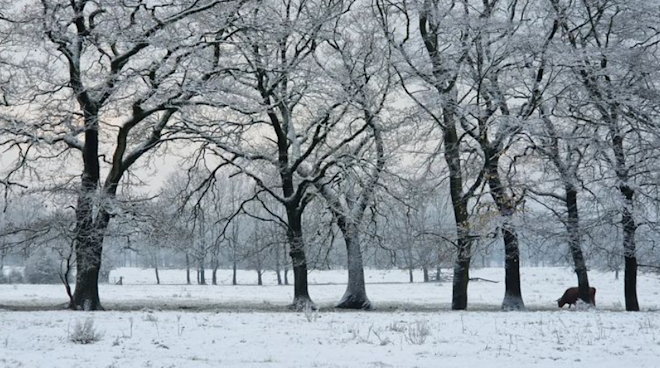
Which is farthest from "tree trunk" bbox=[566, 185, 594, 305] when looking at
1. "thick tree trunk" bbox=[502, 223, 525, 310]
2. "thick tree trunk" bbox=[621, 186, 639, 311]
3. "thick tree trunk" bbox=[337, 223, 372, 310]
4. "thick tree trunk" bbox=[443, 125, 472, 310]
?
"thick tree trunk" bbox=[337, 223, 372, 310]

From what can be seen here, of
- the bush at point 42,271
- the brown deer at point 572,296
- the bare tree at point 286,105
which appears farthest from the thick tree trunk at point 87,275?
the bush at point 42,271

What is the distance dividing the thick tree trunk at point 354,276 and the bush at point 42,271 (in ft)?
125

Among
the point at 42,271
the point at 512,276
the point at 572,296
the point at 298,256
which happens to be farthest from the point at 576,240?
the point at 42,271

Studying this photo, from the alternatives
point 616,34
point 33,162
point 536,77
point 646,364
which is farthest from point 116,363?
point 616,34

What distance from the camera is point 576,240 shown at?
2130 centimetres

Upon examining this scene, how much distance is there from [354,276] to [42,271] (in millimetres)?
41685

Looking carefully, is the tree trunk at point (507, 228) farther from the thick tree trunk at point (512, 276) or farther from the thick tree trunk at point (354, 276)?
the thick tree trunk at point (354, 276)

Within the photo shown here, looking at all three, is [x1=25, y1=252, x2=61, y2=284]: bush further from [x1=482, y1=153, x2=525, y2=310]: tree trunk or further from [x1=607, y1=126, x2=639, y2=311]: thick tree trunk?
[x1=607, y1=126, x2=639, y2=311]: thick tree trunk

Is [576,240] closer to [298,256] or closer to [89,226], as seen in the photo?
[298,256]

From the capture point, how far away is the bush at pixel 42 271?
56219 mm

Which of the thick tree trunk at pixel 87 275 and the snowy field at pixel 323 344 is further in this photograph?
the thick tree trunk at pixel 87 275

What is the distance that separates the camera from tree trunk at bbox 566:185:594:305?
21.2 m

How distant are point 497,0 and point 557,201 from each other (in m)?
7.45

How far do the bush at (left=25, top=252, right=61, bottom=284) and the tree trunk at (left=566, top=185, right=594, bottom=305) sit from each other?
44.8 metres
